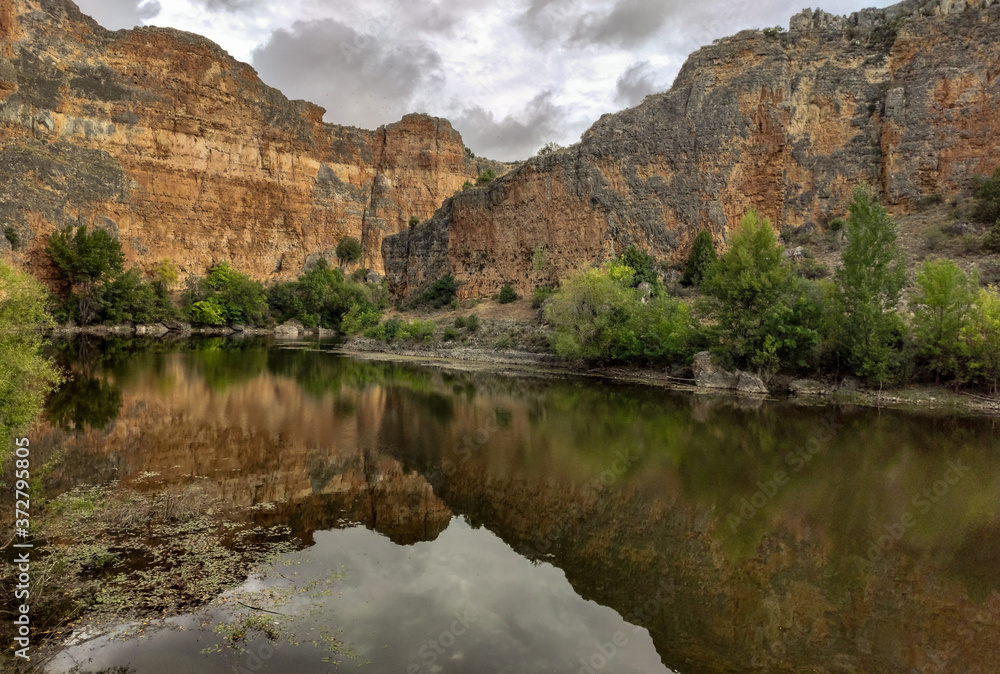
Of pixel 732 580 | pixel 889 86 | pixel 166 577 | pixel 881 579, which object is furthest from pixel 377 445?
pixel 889 86

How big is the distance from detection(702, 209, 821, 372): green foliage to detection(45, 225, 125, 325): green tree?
5522 centimetres

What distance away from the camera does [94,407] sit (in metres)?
18.3

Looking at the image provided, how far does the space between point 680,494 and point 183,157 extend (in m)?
82.5

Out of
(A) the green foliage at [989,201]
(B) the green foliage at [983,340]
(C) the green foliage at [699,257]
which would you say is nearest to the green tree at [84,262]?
(C) the green foliage at [699,257]

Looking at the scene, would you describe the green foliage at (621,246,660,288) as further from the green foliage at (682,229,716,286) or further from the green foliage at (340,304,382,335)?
the green foliage at (340,304,382,335)

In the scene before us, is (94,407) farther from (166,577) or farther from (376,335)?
(376,335)

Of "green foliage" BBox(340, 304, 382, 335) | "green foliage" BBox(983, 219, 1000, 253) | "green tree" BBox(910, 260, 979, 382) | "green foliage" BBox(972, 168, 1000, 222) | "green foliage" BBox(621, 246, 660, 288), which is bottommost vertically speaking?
"green foliage" BBox(340, 304, 382, 335)

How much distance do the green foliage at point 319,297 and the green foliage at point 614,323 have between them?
3805 centimetres

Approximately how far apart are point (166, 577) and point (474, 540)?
14.9ft

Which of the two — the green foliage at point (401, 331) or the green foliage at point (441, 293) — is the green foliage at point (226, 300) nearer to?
the green foliage at point (401, 331)

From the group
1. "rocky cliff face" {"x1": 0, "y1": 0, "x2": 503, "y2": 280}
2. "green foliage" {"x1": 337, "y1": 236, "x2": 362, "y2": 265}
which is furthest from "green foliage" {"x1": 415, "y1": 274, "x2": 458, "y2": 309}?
"green foliage" {"x1": 337, "y1": 236, "x2": 362, "y2": 265}

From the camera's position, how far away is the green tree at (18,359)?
8.20 metres

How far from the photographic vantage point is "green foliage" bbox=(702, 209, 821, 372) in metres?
24.9

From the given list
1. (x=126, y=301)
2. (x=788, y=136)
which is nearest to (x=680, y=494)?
(x=788, y=136)
